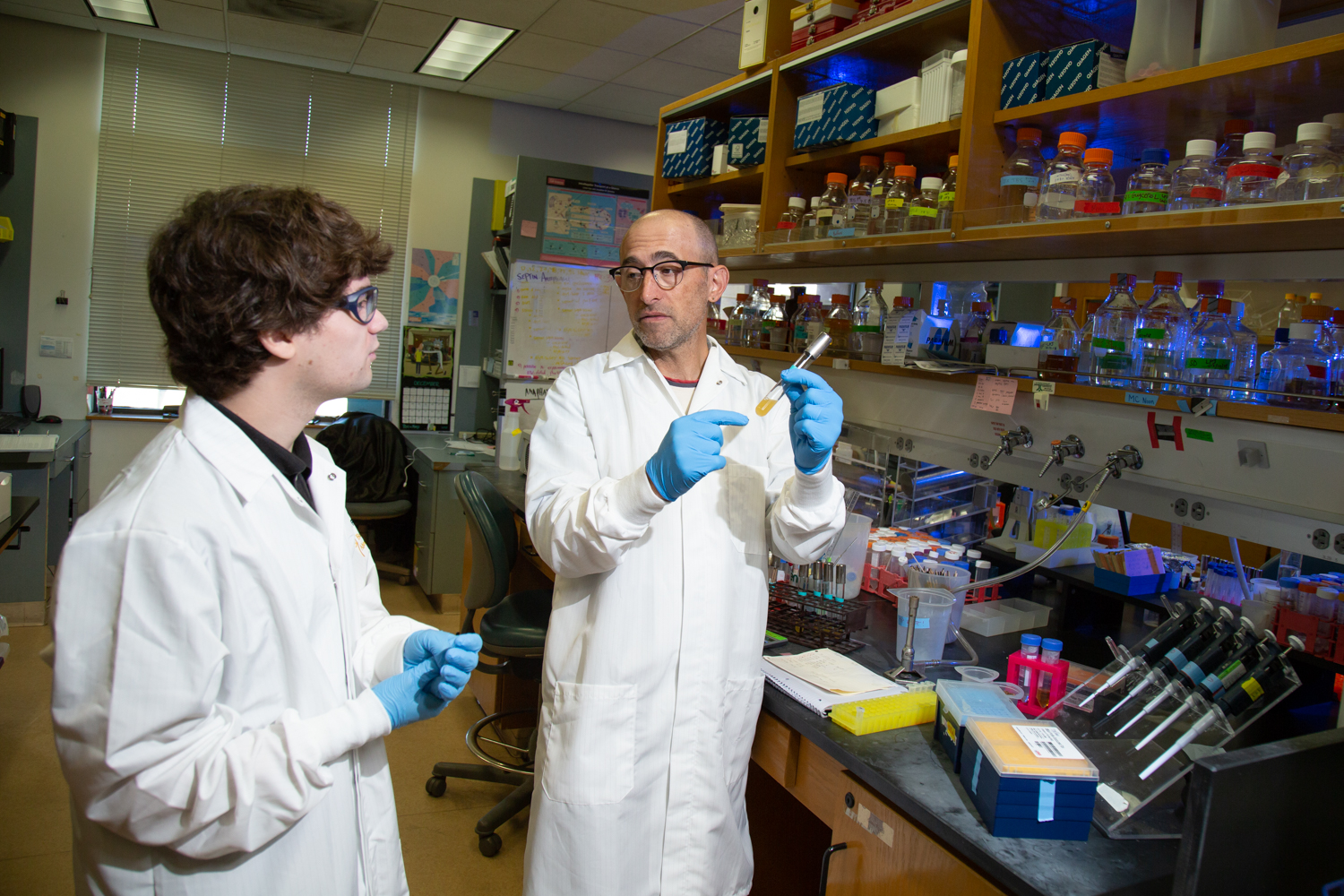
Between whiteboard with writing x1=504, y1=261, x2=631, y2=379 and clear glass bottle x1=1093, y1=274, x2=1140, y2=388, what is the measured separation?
311cm

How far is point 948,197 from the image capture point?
199 cm

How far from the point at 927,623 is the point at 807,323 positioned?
43.3 inches

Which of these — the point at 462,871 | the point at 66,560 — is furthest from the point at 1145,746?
the point at 462,871

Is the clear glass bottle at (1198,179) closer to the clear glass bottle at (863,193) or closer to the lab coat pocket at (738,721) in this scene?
the clear glass bottle at (863,193)

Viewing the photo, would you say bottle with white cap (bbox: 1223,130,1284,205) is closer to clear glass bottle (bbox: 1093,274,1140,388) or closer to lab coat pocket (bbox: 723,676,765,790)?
clear glass bottle (bbox: 1093,274,1140,388)

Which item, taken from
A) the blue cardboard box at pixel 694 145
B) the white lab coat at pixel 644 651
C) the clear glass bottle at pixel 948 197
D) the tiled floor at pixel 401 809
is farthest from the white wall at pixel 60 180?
the clear glass bottle at pixel 948 197

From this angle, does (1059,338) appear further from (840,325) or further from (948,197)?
(840,325)

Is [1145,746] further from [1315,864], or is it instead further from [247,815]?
[247,815]

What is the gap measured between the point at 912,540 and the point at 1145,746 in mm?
1127

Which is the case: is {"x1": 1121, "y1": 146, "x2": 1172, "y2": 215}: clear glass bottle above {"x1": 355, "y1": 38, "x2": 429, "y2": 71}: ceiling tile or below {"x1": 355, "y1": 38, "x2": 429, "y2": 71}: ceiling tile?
below

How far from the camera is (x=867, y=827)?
144 centimetres

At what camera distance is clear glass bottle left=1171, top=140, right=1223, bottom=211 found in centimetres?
148

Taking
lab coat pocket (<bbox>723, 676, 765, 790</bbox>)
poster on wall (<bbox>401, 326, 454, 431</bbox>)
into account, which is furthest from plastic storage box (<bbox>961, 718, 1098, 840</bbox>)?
poster on wall (<bbox>401, 326, 454, 431</bbox>)

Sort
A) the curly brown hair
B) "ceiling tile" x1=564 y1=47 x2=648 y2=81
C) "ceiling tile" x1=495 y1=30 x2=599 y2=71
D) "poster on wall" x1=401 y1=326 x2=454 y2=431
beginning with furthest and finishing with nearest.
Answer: "poster on wall" x1=401 y1=326 x2=454 y2=431 < "ceiling tile" x1=564 y1=47 x2=648 y2=81 < "ceiling tile" x1=495 y1=30 x2=599 y2=71 < the curly brown hair
